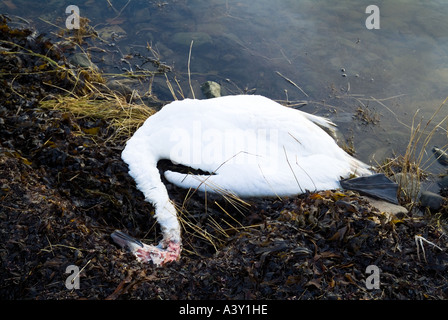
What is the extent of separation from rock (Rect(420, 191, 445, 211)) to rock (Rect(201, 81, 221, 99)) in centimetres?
245

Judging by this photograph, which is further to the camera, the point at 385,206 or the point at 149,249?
the point at 385,206

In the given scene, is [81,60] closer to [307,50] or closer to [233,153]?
[233,153]

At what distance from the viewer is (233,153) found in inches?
130

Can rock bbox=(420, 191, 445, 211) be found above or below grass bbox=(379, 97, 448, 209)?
below

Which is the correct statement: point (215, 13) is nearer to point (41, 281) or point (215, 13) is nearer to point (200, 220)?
point (200, 220)

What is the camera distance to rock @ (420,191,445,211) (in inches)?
147

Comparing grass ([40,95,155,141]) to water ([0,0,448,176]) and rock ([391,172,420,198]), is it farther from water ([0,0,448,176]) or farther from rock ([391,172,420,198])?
rock ([391,172,420,198])

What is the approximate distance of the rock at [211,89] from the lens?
468cm

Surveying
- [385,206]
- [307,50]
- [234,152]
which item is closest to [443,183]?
[385,206]

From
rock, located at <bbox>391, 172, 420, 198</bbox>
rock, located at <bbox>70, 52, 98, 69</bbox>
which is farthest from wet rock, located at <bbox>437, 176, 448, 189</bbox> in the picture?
rock, located at <bbox>70, 52, 98, 69</bbox>

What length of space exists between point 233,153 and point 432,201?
78.1 inches
